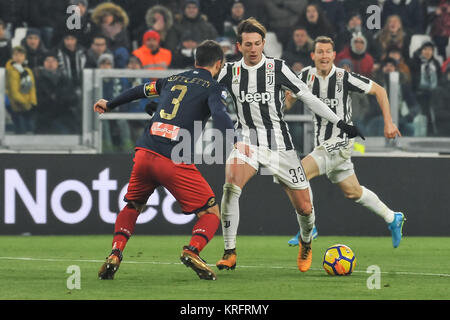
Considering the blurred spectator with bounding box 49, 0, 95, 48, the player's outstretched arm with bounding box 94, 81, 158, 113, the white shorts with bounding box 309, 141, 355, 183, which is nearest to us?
the player's outstretched arm with bounding box 94, 81, 158, 113

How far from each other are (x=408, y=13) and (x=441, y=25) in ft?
1.68

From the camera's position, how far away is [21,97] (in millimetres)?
12281

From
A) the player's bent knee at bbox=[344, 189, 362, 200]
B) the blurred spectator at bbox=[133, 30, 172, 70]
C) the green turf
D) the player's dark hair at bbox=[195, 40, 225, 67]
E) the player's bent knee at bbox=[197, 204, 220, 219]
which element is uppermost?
the blurred spectator at bbox=[133, 30, 172, 70]

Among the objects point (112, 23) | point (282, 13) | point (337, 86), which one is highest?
point (282, 13)

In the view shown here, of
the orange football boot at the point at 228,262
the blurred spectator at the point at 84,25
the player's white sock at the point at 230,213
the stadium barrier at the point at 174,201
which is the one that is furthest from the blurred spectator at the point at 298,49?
the orange football boot at the point at 228,262

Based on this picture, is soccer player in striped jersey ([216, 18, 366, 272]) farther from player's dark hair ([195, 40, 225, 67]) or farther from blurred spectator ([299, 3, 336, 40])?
blurred spectator ([299, 3, 336, 40])

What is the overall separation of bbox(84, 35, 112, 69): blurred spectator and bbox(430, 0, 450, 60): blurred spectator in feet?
15.4

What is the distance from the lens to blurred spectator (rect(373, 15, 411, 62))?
47.2 ft

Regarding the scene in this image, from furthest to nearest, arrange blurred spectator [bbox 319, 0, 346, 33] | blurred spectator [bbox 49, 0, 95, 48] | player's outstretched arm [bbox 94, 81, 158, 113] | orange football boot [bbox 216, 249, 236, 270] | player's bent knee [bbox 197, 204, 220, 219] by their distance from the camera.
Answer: blurred spectator [bbox 319, 0, 346, 33]
blurred spectator [bbox 49, 0, 95, 48]
orange football boot [bbox 216, 249, 236, 270]
player's outstretched arm [bbox 94, 81, 158, 113]
player's bent knee [bbox 197, 204, 220, 219]

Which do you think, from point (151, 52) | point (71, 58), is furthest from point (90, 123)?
point (151, 52)

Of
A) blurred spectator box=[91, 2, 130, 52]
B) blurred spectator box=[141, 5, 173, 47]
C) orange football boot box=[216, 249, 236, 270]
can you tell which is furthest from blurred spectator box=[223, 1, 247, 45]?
orange football boot box=[216, 249, 236, 270]

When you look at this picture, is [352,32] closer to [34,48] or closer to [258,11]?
[258,11]
